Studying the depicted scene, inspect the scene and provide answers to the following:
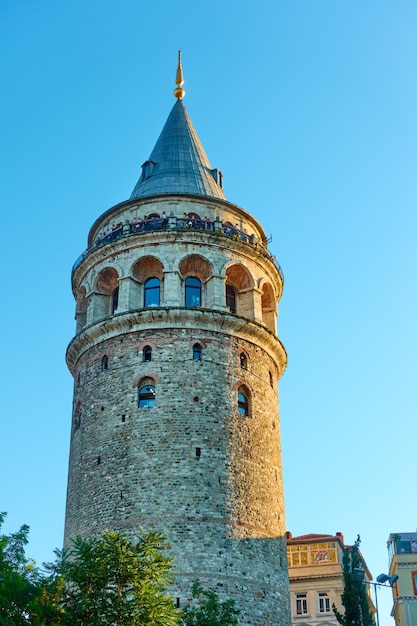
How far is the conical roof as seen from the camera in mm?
39906

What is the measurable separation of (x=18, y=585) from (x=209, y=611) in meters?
6.71

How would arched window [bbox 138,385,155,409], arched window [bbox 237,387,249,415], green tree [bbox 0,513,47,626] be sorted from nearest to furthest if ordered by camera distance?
green tree [bbox 0,513,47,626], arched window [bbox 138,385,155,409], arched window [bbox 237,387,249,415]

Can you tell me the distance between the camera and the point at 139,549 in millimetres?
26031

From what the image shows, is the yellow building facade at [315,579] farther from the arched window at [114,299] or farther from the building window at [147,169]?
the building window at [147,169]

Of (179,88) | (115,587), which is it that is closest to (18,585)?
(115,587)

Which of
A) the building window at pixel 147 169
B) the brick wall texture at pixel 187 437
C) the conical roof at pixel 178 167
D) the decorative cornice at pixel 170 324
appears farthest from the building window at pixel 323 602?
the building window at pixel 147 169

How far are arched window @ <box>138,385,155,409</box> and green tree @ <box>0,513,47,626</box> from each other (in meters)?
8.49

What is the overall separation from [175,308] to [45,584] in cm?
1309

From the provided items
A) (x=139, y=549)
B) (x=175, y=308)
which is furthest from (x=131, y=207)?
(x=139, y=549)

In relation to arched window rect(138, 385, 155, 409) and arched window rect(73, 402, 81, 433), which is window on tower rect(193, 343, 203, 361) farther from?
arched window rect(73, 402, 81, 433)

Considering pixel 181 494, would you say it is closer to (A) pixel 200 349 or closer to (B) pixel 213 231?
(A) pixel 200 349

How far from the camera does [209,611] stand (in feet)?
90.4

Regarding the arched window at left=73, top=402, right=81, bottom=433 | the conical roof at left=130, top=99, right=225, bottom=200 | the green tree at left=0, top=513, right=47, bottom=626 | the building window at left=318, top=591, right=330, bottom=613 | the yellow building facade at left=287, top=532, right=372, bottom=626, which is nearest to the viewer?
the green tree at left=0, top=513, right=47, bottom=626

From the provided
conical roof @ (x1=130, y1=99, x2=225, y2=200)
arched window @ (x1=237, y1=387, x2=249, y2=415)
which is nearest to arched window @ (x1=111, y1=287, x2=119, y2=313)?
conical roof @ (x1=130, y1=99, x2=225, y2=200)
